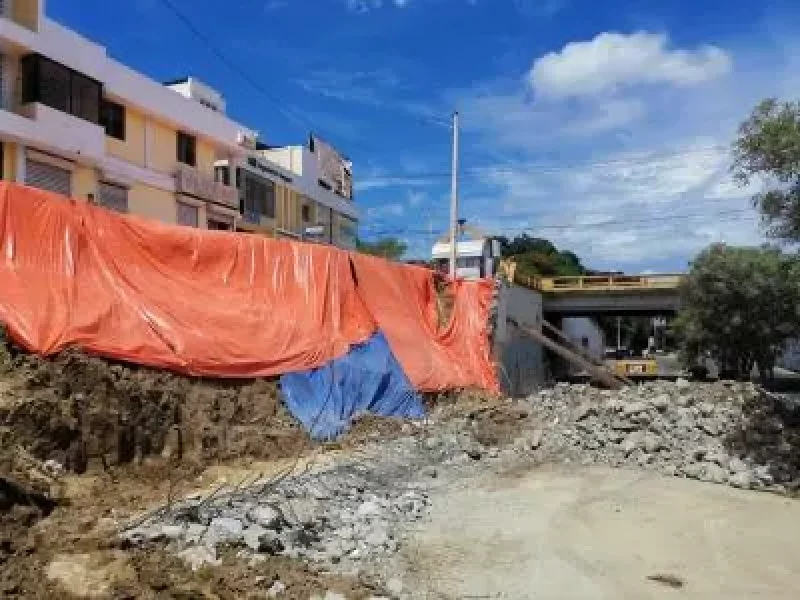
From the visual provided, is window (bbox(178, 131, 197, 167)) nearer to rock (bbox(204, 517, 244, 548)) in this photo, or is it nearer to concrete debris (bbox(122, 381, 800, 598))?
concrete debris (bbox(122, 381, 800, 598))

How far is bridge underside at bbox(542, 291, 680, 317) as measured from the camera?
4772 centimetres

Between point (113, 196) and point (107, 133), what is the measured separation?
6.64 feet

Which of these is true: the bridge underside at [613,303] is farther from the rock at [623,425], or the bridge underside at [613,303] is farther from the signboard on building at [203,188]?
the rock at [623,425]

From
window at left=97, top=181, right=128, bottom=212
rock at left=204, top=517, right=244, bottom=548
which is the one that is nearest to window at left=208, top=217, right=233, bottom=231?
window at left=97, top=181, right=128, bottom=212

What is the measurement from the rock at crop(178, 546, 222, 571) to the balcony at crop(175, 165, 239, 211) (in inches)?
968

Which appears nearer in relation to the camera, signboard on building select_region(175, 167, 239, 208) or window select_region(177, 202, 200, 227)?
signboard on building select_region(175, 167, 239, 208)

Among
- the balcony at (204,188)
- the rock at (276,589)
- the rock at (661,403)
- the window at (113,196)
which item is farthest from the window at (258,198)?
the rock at (276,589)

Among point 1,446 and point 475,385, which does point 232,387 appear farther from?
point 475,385

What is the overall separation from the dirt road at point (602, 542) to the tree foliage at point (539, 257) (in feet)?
199

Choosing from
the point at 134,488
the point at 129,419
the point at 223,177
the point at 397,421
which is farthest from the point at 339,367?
the point at 223,177

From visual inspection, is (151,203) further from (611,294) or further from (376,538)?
(611,294)

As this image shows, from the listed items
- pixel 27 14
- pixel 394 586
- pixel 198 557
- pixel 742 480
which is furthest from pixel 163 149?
pixel 394 586

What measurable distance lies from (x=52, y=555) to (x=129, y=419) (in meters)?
3.89

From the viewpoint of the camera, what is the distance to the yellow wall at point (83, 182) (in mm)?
24922
